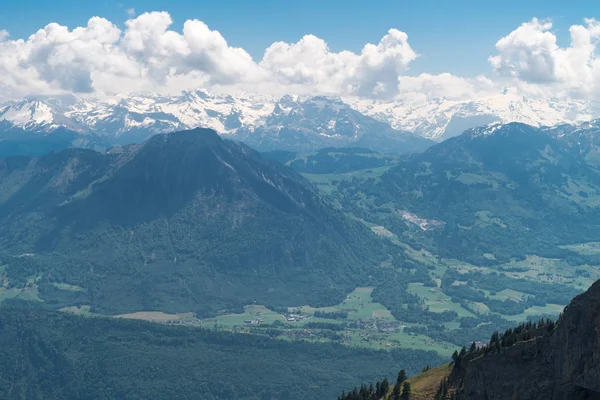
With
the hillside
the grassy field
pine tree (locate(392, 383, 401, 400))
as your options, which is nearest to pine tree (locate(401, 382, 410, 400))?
the grassy field

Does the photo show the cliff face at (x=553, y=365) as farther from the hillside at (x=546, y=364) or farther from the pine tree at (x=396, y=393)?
the pine tree at (x=396, y=393)

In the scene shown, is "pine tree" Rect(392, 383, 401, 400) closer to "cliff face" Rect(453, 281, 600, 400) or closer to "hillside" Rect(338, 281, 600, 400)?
"hillside" Rect(338, 281, 600, 400)

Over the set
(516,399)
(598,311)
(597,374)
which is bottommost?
(516,399)

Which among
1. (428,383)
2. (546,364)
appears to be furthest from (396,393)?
(546,364)

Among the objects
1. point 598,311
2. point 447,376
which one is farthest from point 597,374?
point 447,376

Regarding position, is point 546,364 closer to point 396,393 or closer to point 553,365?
point 553,365

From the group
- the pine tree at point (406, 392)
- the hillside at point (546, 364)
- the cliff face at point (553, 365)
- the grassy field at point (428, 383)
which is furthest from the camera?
the pine tree at point (406, 392)

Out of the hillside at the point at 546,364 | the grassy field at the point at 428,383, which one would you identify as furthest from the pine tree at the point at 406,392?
the hillside at the point at 546,364

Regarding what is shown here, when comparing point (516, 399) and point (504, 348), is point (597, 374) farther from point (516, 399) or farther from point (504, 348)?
point (504, 348)

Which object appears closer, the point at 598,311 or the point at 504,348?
the point at 598,311
